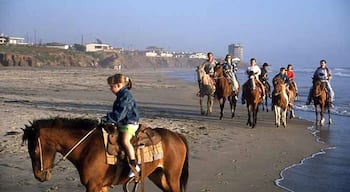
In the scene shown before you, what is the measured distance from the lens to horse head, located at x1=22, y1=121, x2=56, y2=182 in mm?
5055

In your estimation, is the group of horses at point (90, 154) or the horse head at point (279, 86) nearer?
the group of horses at point (90, 154)

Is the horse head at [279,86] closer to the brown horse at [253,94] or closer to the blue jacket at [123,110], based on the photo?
the brown horse at [253,94]

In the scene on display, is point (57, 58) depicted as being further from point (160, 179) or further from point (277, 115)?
point (160, 179)

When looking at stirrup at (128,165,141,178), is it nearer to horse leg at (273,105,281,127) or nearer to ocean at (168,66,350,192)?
ocean at (168,66,350,192)

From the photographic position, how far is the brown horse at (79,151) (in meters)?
5.05

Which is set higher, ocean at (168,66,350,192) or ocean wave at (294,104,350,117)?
ocean at (168,66,350,192)

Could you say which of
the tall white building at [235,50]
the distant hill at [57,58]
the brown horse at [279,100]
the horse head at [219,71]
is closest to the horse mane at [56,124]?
the brown horse at [279,100]

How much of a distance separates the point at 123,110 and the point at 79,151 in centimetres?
71

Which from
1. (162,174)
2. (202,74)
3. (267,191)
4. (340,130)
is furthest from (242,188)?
(202,74)

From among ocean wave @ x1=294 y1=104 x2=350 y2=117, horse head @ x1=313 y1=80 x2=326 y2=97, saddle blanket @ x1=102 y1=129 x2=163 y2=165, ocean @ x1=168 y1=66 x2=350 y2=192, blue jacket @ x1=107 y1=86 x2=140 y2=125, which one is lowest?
ocean wave @ x1=294 y1=104 x2=350 y2=117

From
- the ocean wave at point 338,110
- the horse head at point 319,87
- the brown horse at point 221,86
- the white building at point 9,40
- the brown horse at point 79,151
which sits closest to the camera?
the brown horse at point 79,151

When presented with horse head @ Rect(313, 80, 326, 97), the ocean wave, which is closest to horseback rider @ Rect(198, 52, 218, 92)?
horse head @ Rect(313, 80, 326, 97)

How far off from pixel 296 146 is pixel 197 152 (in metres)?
2.96

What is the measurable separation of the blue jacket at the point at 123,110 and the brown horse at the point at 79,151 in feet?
0.82
